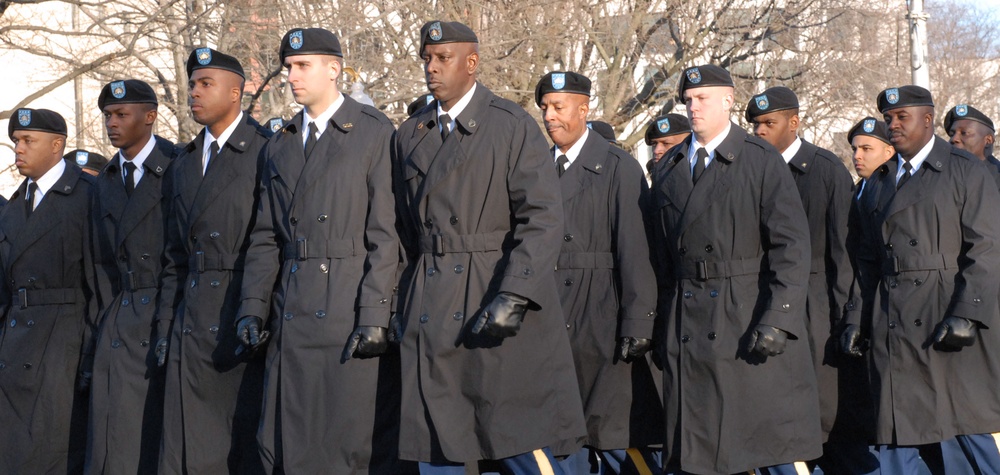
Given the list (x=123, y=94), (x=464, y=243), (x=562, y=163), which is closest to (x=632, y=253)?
(x=562, y=163)

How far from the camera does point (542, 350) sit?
5.93 meters

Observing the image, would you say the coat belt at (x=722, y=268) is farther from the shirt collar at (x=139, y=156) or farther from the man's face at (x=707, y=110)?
the shirt collar at (x=139, y=156)

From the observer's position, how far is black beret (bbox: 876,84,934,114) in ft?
24.4

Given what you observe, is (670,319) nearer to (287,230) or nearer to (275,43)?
(287,230)

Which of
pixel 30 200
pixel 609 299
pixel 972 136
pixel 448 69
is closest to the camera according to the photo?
pixel 448 69

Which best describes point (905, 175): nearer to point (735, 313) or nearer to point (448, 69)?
point (735, 313)

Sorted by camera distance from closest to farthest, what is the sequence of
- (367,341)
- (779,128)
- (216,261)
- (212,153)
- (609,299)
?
(367,341) → (216,261) → (212,153) → (609,299) → (779,128)

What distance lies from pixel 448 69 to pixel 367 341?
1.29 m

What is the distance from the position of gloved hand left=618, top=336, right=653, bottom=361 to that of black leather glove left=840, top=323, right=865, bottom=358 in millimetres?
1152

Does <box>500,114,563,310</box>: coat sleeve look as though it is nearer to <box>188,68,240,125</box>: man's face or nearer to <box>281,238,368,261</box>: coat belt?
<box>281,238,368,261</box>: coat belt

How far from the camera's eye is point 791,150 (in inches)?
317

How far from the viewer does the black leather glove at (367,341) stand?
5945 mm

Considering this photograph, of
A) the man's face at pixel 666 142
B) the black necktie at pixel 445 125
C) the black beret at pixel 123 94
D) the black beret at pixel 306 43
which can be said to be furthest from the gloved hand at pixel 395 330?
the man's face at pixel 666 142

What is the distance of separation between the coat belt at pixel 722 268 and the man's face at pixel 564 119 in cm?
130
